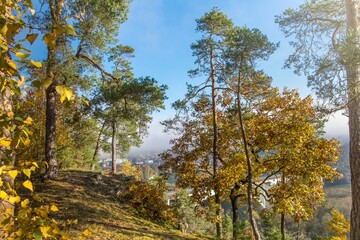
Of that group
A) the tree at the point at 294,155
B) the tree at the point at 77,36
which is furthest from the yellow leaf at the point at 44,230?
the tree at the point at 294,155

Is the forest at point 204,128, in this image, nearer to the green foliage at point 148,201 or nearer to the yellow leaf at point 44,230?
the green foliage at point 148,201

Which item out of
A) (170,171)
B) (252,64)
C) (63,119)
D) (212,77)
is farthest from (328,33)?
(63,119)

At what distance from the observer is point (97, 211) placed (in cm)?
808

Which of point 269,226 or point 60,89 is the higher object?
point 60,89

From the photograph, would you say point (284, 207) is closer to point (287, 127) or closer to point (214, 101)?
point (287, 127)

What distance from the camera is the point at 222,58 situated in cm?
1243

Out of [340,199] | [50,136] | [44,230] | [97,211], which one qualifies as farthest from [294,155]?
[340,199]

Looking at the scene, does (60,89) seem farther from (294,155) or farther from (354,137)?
(294,155)

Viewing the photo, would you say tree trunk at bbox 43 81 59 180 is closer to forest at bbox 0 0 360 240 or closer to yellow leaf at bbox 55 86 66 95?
forest at bbox 0 0 360 240

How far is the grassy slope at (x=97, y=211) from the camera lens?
6.81 m

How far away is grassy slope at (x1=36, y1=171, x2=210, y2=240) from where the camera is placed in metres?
6.81

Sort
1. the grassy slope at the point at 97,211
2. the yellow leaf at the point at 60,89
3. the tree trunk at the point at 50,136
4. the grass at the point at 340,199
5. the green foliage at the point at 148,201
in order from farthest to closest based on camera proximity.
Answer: the grass at the point at 340,199
the tree trunk at the point at 50,136
the green foliage at the point at 148,201
the grassy slope at the point at 97,211
the yellow leaf at the point at 60,89

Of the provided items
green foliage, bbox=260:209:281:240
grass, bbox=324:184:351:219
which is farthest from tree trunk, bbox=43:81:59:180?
grass, bbox=324:184:351:219

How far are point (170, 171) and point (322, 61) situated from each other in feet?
31.7
